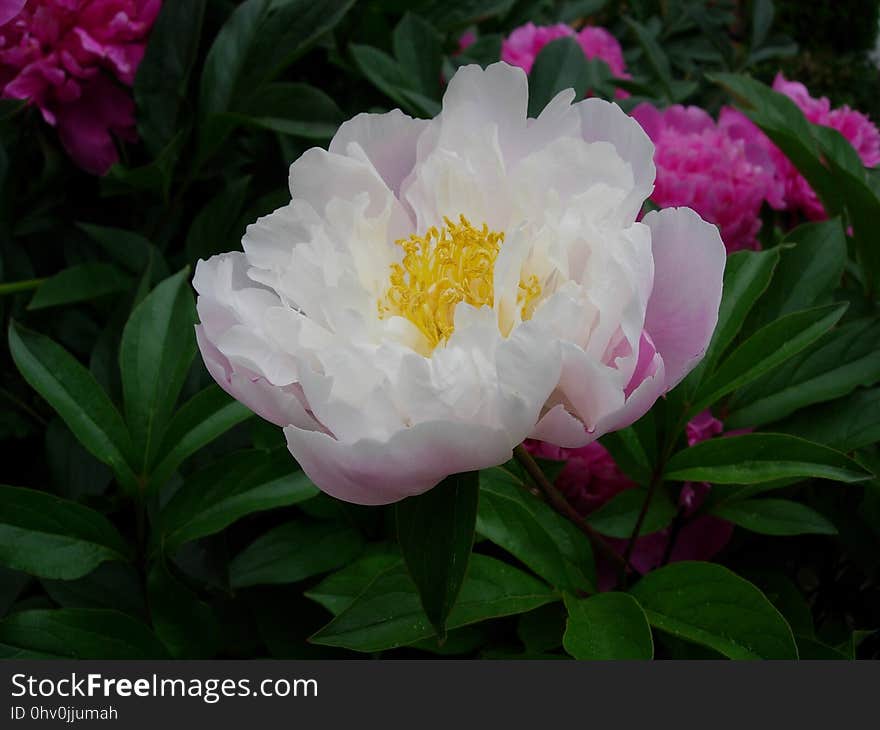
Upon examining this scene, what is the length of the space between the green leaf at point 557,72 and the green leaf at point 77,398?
0.44 meters

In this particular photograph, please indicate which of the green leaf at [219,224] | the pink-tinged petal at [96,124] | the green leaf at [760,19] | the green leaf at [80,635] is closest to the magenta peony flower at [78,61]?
the pink-tinged petal at [96,124]

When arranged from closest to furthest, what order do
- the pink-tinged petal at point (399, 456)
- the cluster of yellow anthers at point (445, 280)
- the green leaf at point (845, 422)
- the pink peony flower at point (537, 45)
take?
the pink-tinged petal at point (399, 456) < the cluster of yellow anthers at point (445, 280) < the green leaf at point (845, 422) < the pink peony flower at point (537, 45)

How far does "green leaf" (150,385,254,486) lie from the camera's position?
2.03 ft

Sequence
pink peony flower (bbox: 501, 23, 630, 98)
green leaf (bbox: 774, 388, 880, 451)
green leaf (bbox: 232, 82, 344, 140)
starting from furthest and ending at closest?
1. pink peony flower (bbox: 501, 23, 630, 98)
2. green leaf (bbox: 232, 82, 344, 140)
3. green leaf (bbox: 774, 388, 880, 451)

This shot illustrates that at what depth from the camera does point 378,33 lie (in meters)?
0.99

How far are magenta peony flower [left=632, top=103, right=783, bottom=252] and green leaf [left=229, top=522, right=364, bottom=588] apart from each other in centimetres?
39

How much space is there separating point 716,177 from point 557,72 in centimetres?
17

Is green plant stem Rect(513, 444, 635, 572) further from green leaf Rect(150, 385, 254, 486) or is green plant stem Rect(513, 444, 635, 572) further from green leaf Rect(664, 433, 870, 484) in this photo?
green leaf Rect(150, 385, 254, 486)

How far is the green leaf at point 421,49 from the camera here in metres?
0.91

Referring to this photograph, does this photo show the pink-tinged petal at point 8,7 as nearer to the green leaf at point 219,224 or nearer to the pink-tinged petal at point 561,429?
the green leaf at point 219,224

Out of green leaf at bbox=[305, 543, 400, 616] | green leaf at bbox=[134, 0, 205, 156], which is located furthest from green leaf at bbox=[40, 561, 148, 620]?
green leaf at bbox=[134, 0, 205, 156]

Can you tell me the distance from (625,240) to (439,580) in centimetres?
18

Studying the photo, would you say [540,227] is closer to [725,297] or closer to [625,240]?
[625,240]

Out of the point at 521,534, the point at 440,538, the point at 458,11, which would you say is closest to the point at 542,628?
the point at 521,534
